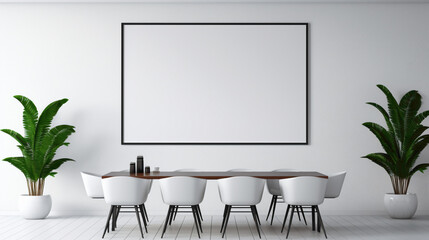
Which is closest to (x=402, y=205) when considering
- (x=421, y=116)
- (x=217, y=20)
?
(x=421, y=116)

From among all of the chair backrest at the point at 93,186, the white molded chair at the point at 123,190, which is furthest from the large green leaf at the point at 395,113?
the chair backrest at the point at 93,186

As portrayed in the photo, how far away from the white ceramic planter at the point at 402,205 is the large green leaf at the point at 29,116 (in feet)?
18.1

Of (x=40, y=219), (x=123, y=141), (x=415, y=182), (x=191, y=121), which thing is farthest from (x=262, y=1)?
(x=40, y=219)

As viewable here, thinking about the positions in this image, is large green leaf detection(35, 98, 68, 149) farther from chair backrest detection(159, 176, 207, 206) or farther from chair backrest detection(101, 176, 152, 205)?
chair backrest detection(159, 176, 207, 206)

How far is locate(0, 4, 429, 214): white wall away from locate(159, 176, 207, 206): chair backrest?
83.4 inches

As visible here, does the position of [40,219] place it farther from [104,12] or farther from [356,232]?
[356,232]

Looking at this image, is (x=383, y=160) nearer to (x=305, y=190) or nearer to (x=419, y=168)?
(x=419, y=168)

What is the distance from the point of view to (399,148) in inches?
305

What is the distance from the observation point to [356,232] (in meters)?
6.57

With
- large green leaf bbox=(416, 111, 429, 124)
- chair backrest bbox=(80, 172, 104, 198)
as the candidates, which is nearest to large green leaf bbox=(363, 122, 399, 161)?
large green leaf bbox=(416, 111, 429, 124)

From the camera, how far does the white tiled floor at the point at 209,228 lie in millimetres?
6281

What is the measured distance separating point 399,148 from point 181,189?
3643 mm

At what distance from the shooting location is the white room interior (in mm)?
8227

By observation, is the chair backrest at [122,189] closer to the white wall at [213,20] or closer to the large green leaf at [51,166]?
the large green leaf at [51,166]
